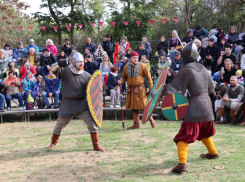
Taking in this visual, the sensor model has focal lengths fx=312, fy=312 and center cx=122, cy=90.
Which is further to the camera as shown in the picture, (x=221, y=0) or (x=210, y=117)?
(x=221, y=0)

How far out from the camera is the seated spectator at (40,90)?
9523 mm

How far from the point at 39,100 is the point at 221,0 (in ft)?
50.2

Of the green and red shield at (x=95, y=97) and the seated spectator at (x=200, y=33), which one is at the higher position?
the seated spectator at (x=200, y=33)

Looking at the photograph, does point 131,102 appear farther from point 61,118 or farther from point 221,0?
point 221,0

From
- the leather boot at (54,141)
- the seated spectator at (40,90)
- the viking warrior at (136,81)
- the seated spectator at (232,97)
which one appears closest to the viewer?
the leather boot at (54,141)

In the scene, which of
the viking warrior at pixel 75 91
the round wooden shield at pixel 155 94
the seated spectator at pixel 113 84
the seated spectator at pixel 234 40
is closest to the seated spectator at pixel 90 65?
the seated spectator at pixel 113 84

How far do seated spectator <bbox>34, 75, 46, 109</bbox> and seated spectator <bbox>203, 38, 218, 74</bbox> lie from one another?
515 cm

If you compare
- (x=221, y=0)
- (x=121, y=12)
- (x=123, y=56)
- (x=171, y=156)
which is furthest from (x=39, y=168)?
(x=221, y=0)

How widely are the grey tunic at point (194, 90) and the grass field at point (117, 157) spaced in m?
0.73

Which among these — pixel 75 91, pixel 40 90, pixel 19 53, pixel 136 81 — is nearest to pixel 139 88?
pixel 136 81

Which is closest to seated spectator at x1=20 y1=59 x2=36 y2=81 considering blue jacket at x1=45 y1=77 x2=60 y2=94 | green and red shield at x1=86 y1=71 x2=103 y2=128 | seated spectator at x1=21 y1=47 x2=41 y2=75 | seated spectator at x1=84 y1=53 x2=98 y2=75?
seated spectator at x1=21 y1=47 x2=41 y2=75

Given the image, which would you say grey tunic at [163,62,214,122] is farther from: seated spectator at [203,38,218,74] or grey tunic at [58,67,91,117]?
seated spectator at [203,38,218,74]

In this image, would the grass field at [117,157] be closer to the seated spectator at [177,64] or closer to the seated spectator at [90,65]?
the seated spectator at [177,64]

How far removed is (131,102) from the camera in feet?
23.9
